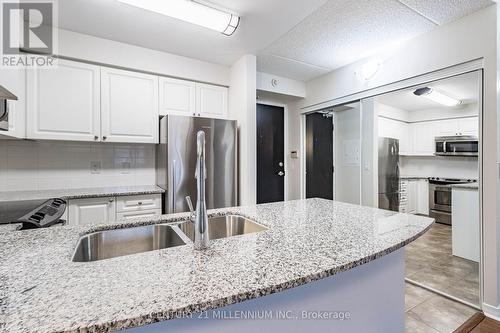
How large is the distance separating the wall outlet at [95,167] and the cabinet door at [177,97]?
90 cm

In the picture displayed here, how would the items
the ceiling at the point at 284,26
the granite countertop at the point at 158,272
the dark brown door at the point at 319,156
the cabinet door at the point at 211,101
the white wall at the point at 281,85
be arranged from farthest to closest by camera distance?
the dark brown door at the point at 319,156 < the white wall at the point at 281,85 < the cabinet door at the point at 211,101 < the ceiling at the point at 284,26 < the granite countertop at the point at 158,272

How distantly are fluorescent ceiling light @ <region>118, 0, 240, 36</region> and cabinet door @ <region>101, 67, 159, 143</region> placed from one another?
35.6 inches

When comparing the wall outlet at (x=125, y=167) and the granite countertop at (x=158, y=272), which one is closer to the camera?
the granite countertop at (x=158, y=272)

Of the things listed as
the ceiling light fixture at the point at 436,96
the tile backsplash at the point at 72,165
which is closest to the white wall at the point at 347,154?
the ceiling light fixture at the point at 436,96

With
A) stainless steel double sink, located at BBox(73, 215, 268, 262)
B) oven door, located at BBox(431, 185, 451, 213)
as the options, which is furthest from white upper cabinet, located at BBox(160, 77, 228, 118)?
oven door, located at BBox(431, 185, 451, 213)

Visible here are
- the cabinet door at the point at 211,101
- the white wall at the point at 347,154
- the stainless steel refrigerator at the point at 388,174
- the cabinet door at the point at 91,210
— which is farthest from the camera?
the white wall at the point at 347,154

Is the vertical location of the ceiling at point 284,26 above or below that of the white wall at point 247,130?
above

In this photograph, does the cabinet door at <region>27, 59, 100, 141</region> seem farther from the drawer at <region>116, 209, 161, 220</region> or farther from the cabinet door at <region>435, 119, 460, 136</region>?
the cabinet door at <region>435, 119, 460, 136</region>

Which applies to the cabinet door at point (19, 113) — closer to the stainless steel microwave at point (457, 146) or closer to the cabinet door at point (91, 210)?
the cabinet door at point (91, 210)

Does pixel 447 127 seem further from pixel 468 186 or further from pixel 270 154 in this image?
pixel 270 154

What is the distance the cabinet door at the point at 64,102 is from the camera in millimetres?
2146

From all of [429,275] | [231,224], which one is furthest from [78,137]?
[429,275]

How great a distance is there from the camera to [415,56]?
2328 mm

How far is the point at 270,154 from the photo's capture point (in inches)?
154
